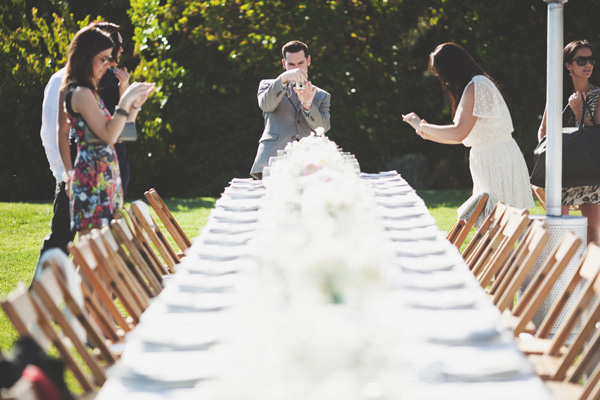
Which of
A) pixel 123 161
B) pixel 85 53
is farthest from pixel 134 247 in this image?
pixel 123 161

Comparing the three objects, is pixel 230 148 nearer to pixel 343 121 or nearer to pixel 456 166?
pixel 343 121

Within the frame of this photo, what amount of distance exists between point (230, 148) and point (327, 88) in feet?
7.39

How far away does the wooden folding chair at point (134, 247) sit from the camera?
4.31 metres

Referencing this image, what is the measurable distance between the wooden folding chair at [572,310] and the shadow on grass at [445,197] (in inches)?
331

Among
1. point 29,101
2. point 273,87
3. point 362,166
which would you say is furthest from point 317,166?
point 362,166

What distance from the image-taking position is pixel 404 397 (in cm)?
200

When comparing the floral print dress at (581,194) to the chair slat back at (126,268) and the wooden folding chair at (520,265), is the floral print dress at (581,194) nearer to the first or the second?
the wooden folding chair at (520,265)

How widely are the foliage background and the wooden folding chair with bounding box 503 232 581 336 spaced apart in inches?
399

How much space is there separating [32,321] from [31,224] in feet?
27.0

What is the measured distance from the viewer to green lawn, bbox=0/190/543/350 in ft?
22.8

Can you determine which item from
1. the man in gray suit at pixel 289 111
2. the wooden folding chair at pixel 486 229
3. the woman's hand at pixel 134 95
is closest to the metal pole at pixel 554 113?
the wooden folding chair at pixel 486 229

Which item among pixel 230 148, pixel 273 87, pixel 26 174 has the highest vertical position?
pixel 273 87

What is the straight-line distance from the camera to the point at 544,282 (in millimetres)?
3631

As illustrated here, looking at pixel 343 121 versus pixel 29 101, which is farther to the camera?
pixel 343 121
